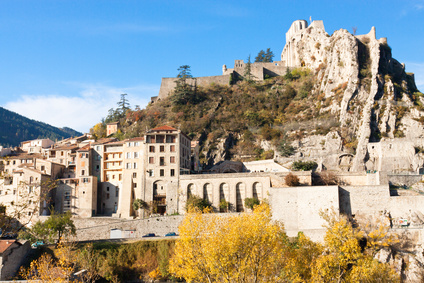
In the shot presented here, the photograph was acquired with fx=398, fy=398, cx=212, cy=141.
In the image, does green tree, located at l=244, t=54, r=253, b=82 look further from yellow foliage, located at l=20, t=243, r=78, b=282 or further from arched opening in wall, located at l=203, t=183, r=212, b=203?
yellow foliage, located at l=20, t=243, r=78, b=282

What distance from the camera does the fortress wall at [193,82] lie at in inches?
3770

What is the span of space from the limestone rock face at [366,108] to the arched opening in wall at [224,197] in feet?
57.6

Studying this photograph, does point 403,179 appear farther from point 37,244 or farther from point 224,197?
point 37,244

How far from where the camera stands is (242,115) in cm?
8300

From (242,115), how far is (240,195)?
3424 cm

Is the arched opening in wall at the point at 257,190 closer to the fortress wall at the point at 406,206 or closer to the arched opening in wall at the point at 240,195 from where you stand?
the arched opening in wall at the point at 240,195

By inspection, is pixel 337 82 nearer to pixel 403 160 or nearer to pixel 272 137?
pixel 272 137

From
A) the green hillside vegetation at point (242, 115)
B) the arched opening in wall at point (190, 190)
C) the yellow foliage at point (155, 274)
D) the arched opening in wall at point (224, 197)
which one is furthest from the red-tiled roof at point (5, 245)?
the green hillside vegetation at point (242, 115)

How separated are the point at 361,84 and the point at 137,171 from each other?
4252 cm

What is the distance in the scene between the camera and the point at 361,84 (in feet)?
233

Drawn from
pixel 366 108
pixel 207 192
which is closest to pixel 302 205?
pixel 207 192

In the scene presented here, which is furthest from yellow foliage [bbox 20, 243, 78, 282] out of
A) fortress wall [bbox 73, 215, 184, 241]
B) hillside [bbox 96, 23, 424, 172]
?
hillside [bbox 96, 23, 424, 172]

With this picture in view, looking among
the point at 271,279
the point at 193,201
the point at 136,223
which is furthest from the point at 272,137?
the point at 271,279

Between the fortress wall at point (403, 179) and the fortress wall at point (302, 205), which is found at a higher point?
the fortress wall at point (403, 179)
